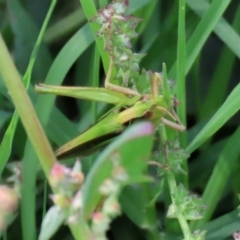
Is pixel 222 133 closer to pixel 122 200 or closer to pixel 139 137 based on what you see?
pixel 122 200

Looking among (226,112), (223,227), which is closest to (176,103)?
(226,112)

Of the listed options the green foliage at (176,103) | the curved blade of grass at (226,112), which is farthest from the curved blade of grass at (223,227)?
the curved blade of grass at (226,112)

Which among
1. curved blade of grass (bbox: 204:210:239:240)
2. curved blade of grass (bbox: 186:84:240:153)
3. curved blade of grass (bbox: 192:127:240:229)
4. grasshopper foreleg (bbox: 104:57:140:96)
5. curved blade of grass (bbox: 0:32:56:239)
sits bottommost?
curved blade of grass (bbox: 204:210:239:240)

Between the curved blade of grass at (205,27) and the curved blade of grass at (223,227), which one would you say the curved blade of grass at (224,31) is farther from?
the curved blade of grass at (223,227)

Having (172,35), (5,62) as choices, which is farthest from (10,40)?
(5,62)

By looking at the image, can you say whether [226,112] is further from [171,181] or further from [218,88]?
[218,88]

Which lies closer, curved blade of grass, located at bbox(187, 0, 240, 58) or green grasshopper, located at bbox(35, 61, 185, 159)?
green grasshopper, located at bbox(35, 61, 185, 159)

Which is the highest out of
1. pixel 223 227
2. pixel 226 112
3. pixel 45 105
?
pixel 45 105

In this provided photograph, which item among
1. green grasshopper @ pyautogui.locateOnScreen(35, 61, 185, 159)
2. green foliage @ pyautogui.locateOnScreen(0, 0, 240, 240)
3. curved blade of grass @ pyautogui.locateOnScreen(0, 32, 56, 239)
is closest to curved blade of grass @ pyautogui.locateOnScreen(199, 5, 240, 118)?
green foliage @ pyautogui.locateOnScreen(0, 0, 240, 240)

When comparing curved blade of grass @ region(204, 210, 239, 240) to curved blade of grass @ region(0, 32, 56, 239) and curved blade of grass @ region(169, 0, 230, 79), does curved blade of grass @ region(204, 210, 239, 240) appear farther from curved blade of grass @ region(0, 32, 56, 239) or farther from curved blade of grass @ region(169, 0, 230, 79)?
curved blade of grass @ region(0, 32, 56, 239)
